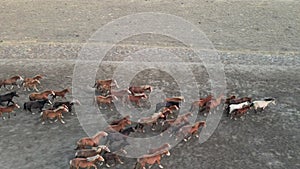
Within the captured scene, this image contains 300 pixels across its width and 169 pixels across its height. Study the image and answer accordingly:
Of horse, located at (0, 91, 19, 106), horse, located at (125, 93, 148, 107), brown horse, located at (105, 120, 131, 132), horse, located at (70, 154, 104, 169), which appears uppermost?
horse, located at (0, 91, 19, 106)

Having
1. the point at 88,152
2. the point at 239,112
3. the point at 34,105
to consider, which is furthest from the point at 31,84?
the point at 239,112

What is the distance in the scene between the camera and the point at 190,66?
51.8ft

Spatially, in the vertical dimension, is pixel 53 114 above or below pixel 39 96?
below

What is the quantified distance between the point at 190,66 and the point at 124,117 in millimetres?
5207

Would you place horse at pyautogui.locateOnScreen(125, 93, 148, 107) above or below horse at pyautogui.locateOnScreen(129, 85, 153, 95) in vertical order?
below

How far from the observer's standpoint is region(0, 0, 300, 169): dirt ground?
32.6 feet

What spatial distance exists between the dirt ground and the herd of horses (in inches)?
11.5

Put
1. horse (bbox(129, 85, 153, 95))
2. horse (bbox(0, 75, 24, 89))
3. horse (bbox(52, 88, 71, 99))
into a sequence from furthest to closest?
horse (bbox(0, 75, 24, 89)), horse (bbox(129, 85, 153, 95)), horse (bbox(52, 88, 71, 99))

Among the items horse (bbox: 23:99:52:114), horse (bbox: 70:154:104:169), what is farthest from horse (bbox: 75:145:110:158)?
horse (bbox: 23:99:52:114)

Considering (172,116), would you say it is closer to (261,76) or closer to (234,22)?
(261,76)

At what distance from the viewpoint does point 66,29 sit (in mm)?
21078

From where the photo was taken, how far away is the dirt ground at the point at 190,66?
9.94m

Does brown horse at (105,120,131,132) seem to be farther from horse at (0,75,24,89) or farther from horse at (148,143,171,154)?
horse at (0,75,24,89)

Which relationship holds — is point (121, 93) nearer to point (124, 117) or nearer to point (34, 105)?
point (124, 117)
